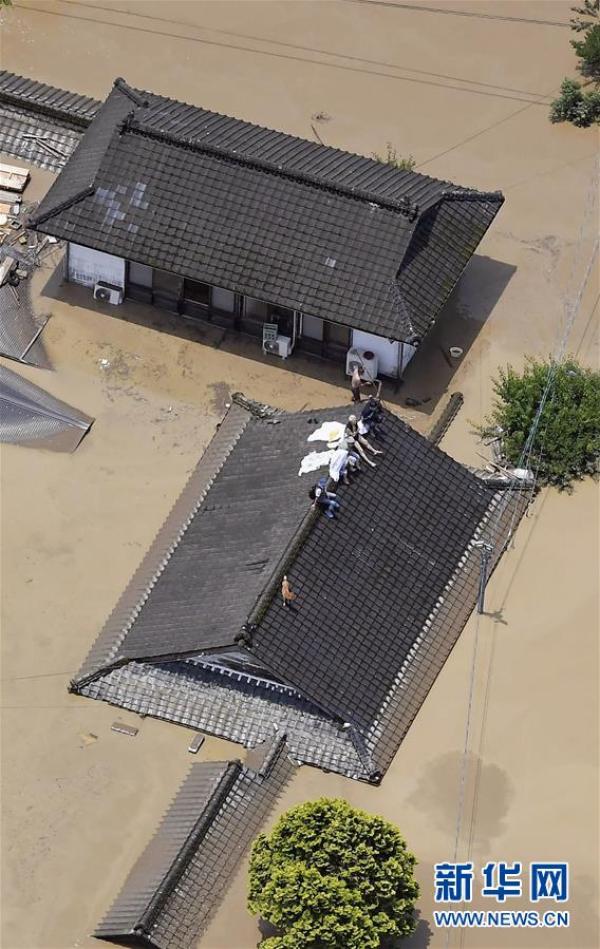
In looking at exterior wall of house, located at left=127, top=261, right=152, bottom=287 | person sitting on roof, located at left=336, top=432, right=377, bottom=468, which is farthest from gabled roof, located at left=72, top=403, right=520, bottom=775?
exterior wall of house, located at left=127, top=261, right=152, bottom=287

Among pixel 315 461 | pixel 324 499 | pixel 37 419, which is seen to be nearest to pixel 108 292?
pixel 37 419

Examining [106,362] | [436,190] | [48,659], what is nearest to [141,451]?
[106,362]

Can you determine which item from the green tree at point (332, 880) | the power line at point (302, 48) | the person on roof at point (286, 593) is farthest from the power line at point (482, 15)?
the green tree at point (332, 880)

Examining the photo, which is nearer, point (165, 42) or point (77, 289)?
point (77, 289)

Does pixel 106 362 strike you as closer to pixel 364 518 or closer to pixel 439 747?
pixel 364 518

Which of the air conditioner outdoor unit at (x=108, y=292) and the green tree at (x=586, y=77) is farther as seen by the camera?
the green tree at (x=586, y=77)

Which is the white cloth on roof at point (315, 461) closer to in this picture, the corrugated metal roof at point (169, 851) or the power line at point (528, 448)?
the power line at point (528, 448)
